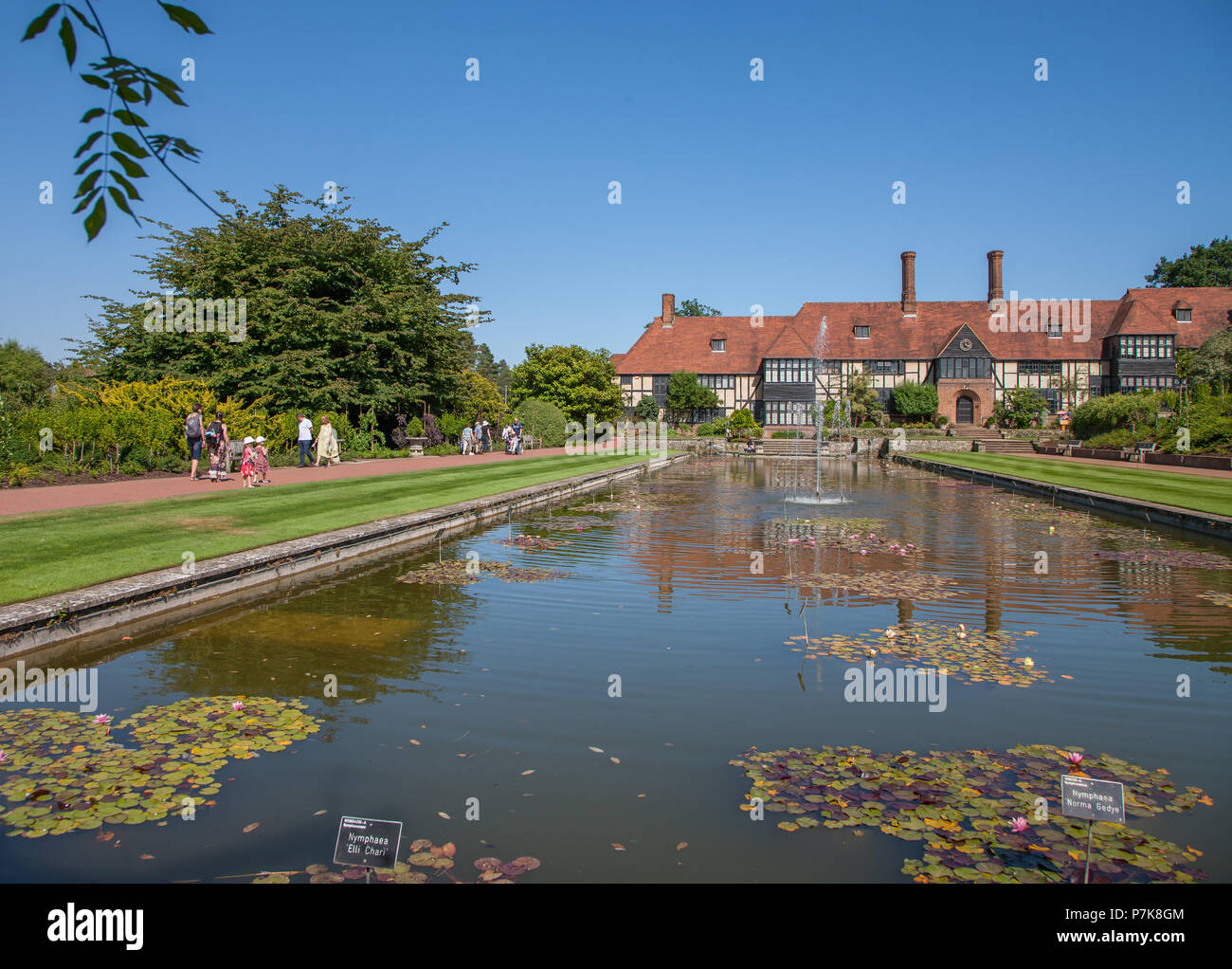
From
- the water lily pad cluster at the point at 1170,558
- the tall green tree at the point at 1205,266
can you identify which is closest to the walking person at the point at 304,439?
the water lily pad cluster at the point at 1170,558

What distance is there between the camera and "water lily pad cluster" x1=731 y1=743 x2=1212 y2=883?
3.96 metres

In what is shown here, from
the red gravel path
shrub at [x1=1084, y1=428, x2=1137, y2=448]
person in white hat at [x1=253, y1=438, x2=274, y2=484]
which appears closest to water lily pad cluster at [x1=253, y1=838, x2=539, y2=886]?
the red gravel path

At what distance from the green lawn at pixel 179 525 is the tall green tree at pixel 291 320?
11276mm

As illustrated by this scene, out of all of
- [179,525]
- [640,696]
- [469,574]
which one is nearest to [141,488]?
[179,525]

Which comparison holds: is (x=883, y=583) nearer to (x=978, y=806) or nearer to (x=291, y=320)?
(x=978, y=806)

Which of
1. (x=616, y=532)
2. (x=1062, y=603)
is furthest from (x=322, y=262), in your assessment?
(x=1062, y=603)

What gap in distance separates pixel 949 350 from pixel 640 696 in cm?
6727

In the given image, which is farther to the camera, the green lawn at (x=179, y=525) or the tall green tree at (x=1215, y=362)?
the tall green tree at (x=1215, y=362)

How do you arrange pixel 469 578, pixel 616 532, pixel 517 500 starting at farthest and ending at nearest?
pixel 517 500 < pixel 616 532 < pixel 469 578

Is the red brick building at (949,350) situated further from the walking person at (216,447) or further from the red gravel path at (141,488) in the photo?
the walking person at (216,447)

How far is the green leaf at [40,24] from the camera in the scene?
9.43ft
